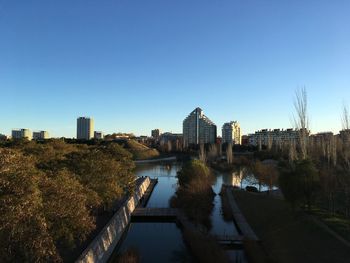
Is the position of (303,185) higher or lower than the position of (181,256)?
higher

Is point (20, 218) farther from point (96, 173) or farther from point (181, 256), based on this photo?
point (96, 173)

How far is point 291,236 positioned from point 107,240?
1341 cm

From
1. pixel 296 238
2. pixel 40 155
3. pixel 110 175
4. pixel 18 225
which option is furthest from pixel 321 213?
pixel 40 155

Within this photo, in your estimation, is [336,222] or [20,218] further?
[336,222]

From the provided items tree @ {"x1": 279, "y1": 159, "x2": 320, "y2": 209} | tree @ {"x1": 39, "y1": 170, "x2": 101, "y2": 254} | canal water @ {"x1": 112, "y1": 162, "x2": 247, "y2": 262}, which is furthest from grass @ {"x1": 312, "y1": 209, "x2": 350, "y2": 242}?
tree @ {"x1": 39, "y1": 170, "x2": 101, "y2": 254}

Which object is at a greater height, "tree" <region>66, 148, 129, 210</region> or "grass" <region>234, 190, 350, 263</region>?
"tree" <region>66, 148, 129, 210</region>

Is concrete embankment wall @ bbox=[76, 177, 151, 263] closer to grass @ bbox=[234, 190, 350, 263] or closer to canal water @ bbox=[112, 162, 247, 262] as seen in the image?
canal water @ bbox=[112, 162, 247, 262]

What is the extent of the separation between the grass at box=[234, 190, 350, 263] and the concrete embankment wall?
1118 centimetres

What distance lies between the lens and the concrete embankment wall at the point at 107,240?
819 inches

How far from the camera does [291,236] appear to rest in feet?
82.9

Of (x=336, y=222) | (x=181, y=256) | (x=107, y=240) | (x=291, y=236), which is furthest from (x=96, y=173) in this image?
(x=336, y=222)

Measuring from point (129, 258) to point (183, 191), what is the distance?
15.8m

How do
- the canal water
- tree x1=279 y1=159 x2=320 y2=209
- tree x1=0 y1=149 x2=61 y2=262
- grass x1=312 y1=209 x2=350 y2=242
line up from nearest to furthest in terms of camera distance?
1. tree x1=0 y1=149 x2=61 y2=262
2. grass x1=312 y1=209 x2=350 y2=242
3. the canal water
4. tree x1=279 y1=159 x2=320 y2=209

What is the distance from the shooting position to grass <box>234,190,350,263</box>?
21.4 meters
